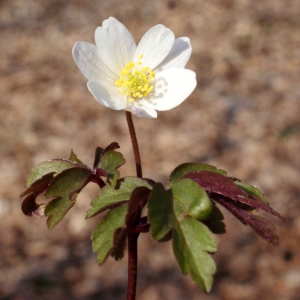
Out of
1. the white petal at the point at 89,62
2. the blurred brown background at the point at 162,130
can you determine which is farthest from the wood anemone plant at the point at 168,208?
the blurred brown background at the point at 162,130

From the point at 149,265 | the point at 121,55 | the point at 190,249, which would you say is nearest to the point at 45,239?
the point at 149,265

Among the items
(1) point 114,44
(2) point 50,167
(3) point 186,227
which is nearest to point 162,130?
(1) point 114,44

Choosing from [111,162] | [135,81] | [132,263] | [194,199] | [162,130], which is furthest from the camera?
[162,130]

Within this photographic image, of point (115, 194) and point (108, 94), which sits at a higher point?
point (108, 94)

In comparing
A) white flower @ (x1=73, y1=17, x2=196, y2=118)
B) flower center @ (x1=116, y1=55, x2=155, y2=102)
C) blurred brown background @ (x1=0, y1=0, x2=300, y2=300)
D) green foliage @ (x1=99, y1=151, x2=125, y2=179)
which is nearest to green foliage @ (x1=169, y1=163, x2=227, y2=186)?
green foliage @ (x1=99, y1=151, x2=125, y2=179)

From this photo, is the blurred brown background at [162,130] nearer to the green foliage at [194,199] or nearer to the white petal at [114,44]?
the white petal at [114,44]

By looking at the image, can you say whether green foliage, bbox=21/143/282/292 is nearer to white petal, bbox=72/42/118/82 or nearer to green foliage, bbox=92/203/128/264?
green foliage, bbox=92/203/128/264

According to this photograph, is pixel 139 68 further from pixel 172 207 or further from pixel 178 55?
pixel 172 207
